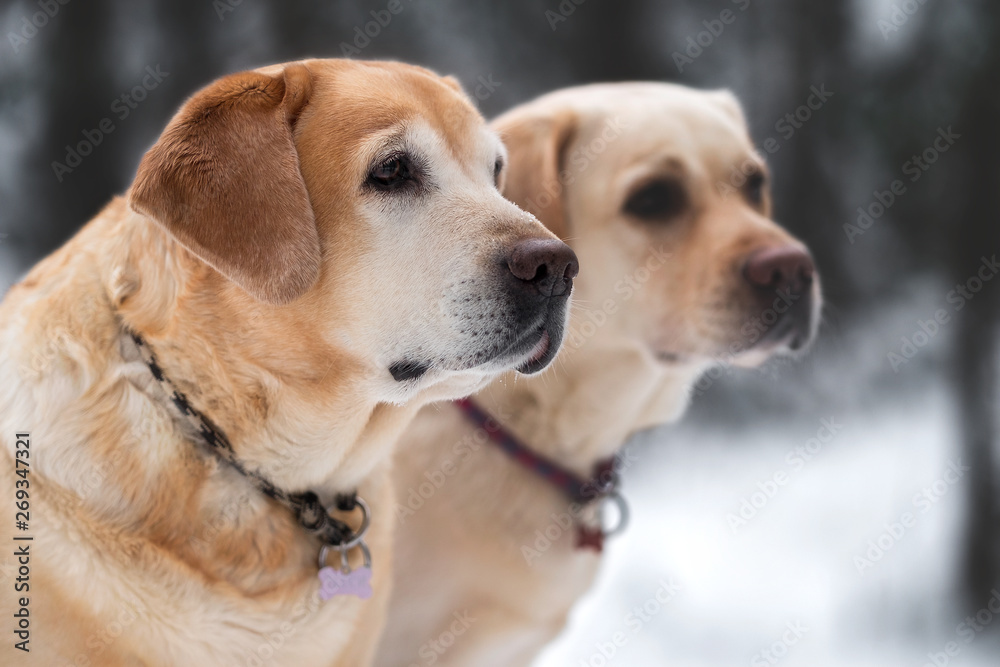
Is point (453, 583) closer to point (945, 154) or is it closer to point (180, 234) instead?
point (180, 234)

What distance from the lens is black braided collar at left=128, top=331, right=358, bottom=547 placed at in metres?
1.30

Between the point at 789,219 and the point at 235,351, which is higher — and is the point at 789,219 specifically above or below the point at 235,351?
below

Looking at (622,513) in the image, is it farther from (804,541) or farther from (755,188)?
(804,541)

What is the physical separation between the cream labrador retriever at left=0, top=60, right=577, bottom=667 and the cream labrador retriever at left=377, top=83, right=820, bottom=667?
0.46m

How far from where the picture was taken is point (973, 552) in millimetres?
3041

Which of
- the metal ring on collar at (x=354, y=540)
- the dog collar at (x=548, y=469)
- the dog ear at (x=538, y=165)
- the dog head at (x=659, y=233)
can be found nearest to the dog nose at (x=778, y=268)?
the dog head at (x=659, y=233)

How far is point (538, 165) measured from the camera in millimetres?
1814

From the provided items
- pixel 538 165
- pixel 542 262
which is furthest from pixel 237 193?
pixel 538 165

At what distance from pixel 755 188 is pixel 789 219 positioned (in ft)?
3.82

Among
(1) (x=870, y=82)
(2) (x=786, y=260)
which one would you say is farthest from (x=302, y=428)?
(1) (x=870, y=82)

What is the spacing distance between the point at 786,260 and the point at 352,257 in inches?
37.4

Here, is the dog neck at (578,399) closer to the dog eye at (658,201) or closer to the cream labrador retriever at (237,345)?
the dog eye at (658,201)

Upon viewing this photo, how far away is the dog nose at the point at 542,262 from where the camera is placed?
1218mm

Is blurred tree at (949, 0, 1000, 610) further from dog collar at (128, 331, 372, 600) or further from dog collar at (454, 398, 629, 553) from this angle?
dog collar at (128, 331, 372, 600)
